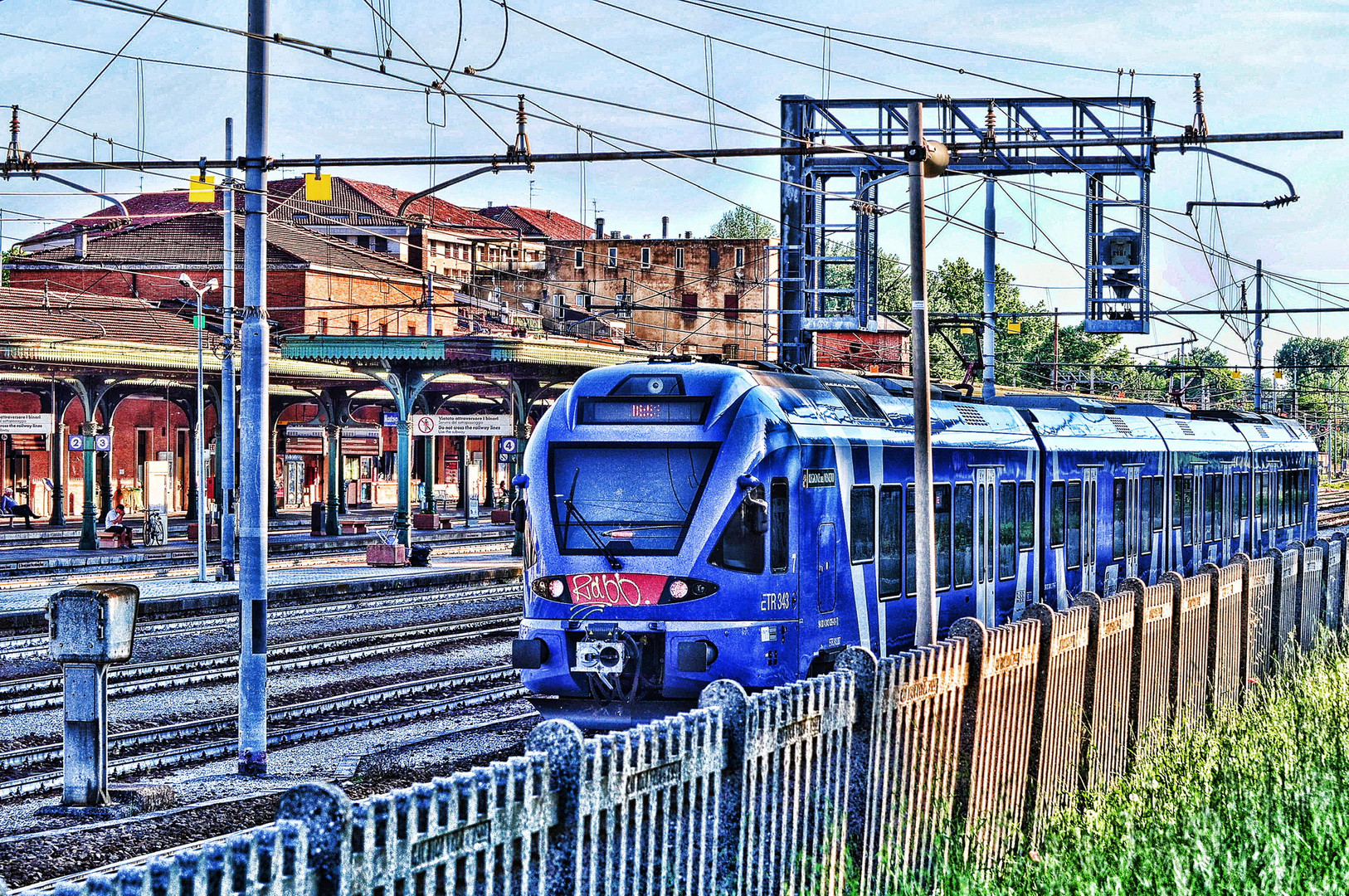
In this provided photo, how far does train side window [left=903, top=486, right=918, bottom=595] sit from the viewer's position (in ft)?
49.8

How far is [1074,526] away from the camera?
19109 mm

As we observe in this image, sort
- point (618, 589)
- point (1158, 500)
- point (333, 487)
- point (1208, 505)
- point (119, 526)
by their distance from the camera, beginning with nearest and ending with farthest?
point (618, 589), point (1158, 500), point (1208, 505), point (119, 526), point (333, 487)

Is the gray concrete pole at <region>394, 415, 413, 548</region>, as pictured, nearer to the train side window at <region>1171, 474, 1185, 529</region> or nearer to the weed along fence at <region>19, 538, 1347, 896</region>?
the train side window at <region>1171, 474, 1185, 529</region>

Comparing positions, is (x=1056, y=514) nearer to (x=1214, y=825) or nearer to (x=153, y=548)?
(x=1214, y=825)

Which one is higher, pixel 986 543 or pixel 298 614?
pixel 986 543

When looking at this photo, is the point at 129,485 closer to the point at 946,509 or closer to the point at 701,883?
the point at 946,509

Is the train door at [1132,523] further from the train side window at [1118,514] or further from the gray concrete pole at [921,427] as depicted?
the gray concrete pole at [921,427]

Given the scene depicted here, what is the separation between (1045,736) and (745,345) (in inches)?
3276

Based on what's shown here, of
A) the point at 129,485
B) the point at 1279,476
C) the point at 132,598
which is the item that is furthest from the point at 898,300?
the point at 132,598

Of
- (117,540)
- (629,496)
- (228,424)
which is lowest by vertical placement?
(117,540)

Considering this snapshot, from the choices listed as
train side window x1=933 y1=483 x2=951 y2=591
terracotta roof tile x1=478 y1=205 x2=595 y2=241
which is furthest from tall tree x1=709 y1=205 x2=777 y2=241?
train side window x1=933 y1=483 x2=951 y2=591

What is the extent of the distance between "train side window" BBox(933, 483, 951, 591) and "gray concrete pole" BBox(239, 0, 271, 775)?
6.25 m

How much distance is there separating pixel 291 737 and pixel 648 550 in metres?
4.72

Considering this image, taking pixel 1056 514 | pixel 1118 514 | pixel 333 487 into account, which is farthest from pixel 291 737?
pixel 333 487
